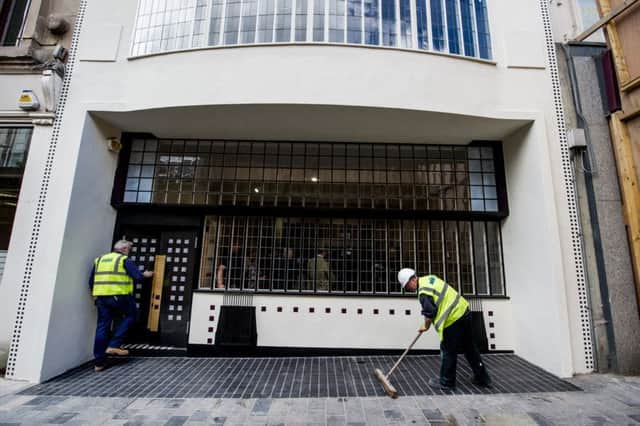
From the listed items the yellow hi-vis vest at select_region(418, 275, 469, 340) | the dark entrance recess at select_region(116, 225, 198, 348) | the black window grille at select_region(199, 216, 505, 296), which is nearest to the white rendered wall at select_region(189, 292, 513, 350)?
the black window grille at select_region(199, 216, 505, 296)

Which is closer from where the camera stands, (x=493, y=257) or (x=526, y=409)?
(x=526, y=409)

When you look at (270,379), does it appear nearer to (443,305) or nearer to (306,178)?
(443,305)

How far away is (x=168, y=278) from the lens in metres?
6.25

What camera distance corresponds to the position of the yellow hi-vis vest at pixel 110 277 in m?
5.21

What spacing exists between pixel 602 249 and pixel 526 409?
332 centimetres

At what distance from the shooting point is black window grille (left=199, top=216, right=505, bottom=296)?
6.16 meters

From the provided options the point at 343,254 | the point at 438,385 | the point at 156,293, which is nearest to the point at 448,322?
the point at 438,385

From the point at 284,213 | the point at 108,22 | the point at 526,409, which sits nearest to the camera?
the point at 526,409

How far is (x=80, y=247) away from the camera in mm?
5371

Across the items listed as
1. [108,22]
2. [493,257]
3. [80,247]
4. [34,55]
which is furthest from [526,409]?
[34,55]

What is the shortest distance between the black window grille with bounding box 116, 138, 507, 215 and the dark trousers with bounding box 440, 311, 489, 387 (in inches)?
104

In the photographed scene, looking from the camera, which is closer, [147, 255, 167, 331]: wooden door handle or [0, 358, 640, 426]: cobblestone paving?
[0, 358, 640, 426]: cobblestone paving

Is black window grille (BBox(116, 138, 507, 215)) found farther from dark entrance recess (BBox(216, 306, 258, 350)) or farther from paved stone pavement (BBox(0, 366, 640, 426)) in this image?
paved stone pavement (BBox(0, 366, 640, 426))

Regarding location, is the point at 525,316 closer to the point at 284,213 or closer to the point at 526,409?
the point at 526,409
